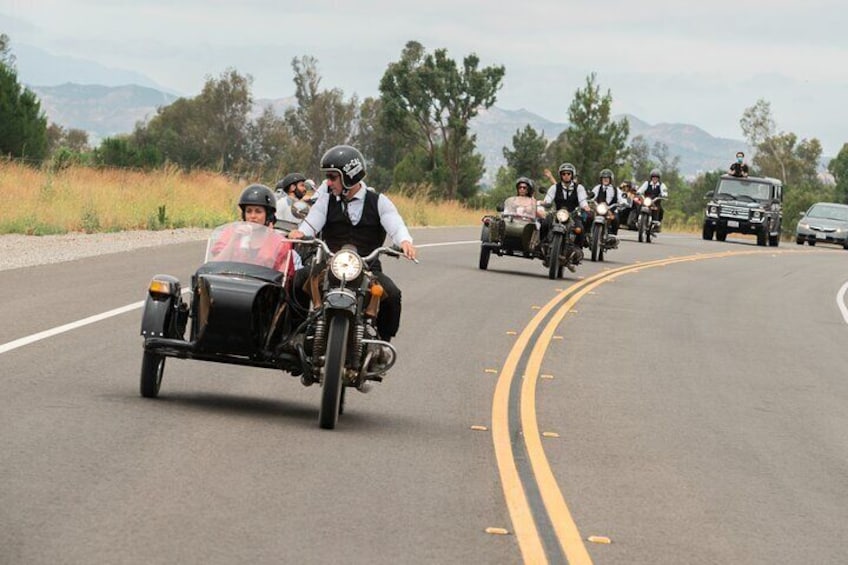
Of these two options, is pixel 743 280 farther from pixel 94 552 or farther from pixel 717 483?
pixel 94 552

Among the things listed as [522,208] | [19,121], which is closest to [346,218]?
[522,208]

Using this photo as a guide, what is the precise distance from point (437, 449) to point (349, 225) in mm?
2120

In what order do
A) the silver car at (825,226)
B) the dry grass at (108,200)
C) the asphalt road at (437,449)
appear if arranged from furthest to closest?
1. the silver car at (825,226)
2. the dry grass at (108,200)
3. the asphalt road at (437,449)

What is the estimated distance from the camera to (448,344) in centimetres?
1656

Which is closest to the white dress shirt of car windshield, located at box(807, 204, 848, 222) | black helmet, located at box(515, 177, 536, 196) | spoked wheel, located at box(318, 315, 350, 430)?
spoked wheel, located at box(318, 315, 350, 430)

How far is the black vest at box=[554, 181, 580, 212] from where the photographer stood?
27.4 m

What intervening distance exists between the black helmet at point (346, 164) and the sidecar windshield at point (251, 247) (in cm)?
61

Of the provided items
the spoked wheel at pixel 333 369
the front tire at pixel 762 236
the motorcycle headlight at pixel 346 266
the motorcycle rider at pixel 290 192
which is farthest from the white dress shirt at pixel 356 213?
the front tire at pixel 762 236

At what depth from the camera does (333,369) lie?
1035 cm

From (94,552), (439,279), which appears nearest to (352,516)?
(94,552)

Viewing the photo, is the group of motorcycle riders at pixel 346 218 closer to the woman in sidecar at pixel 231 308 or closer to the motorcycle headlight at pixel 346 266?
the woman in sidecar at pixel 231 308

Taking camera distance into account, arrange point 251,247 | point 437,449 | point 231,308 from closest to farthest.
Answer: point 437,449 < point 231,308 < point 251,247

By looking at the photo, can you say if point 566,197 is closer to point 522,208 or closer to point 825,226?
point 522,208

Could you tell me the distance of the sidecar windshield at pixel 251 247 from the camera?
445 inches
